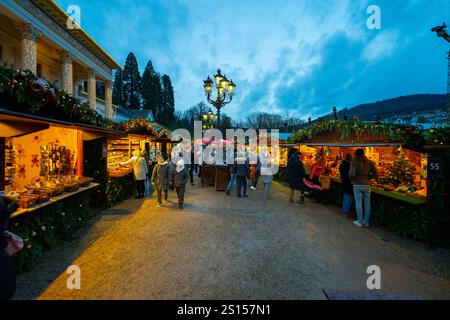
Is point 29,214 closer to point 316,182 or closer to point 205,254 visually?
point 205,254

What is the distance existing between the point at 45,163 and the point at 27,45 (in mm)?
11122

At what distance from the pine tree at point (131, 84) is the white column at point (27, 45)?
41396 mm

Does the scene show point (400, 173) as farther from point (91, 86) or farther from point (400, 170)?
point (91, 86)

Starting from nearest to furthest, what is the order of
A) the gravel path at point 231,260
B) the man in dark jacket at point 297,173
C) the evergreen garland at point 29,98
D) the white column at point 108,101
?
the gravel path at point 231,260 → the evergreen garland at point 29,98 → the man in dark jacket at point 297,173 → the white column at point 108,101

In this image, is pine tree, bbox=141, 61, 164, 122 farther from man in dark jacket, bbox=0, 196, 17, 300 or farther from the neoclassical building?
man in dark jacket, bbox=0, 196, 17, 300

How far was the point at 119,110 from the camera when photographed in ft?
124

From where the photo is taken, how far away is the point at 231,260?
145 inches

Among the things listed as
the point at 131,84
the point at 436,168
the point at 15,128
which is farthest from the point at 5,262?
the point at 131,84

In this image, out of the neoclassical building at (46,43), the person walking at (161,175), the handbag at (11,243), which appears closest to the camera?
the handbag at (11,243)

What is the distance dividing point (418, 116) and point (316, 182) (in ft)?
12.6

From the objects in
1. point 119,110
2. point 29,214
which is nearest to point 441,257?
point 29,214

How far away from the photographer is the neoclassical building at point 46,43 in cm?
1167

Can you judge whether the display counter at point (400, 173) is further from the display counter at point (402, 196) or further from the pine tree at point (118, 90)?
the pine tree at point (118, 90)

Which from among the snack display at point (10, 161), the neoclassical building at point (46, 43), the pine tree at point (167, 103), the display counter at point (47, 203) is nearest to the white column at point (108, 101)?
the neoclassical building at point (46, 43)
